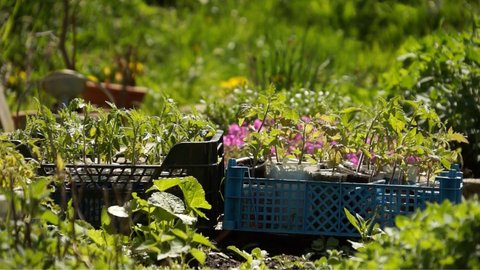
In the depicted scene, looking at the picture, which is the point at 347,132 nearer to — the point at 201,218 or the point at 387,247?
the point at 201,218

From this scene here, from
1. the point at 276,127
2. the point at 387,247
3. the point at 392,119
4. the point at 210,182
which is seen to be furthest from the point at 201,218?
the point at 387,247

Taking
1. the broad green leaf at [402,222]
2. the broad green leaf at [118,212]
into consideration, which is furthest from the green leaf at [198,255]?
the broad green leaf at [402,222]

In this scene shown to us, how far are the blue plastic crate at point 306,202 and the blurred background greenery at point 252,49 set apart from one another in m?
1.38

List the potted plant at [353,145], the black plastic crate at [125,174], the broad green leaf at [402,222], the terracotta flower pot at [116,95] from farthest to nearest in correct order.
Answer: the terracotta flower pot at [116,95], the potted plant at [353,145], the black plastic crate at [125,174], the broad green leaf at [402,222]

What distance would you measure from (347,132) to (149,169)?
782mm

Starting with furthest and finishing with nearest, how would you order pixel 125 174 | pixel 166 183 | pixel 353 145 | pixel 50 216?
pixel 353 145 → pixel 125 174 → pixel 166 183 → pixel 50 216

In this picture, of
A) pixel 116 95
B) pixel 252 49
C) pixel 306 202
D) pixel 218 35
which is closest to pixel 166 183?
pixel 306 202

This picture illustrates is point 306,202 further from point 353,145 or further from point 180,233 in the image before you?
point 180,233

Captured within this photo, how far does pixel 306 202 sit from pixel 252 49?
5.02 metres

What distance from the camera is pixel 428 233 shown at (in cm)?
274

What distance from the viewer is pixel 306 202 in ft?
12.6

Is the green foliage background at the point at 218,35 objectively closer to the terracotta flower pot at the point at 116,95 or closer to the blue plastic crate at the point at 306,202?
the terracotta flower pot at the point at 116,95

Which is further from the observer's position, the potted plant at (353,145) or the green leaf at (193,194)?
the potted plant at (353,145)

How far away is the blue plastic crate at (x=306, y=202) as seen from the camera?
12.5ft
